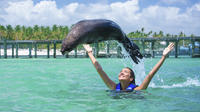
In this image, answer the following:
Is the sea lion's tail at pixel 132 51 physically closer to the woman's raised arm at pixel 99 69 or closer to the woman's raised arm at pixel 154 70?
the woman's raised arm at pixel 154 70

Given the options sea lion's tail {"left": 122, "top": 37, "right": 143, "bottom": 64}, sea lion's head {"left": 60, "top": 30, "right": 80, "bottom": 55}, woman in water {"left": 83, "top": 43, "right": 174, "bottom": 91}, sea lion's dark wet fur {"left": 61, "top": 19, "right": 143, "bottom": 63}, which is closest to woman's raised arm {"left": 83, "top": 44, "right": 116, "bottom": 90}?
woman in water {"left": 83, "top": 43, "right": 174, "bottom": 91}

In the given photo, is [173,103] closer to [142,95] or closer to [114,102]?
[142,95]

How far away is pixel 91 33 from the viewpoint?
18.6ft

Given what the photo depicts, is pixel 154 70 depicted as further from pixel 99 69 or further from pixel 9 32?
pixel 9 32

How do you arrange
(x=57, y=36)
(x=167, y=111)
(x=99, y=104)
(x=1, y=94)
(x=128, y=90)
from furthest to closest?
1. (x=57, y=36)
2. (x=1, y=94)
3. (x=128, y=90)
4. (x=99, y=104)
5. (x=167, y=111)

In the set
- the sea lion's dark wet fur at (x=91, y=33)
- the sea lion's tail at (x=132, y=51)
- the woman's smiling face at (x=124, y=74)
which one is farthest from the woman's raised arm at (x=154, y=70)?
the sea lion's dark wet fur at (x=91, y=33)

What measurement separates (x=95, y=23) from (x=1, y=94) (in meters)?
3.71

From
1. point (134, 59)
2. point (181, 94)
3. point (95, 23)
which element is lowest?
point (181, 94)

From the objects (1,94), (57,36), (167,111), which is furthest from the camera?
(57,36)

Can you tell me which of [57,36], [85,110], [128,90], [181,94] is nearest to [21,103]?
[85,110]

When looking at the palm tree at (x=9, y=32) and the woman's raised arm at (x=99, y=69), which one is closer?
the woman's raised arm at (x=99, y=69)

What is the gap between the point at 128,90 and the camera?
22.8 feet

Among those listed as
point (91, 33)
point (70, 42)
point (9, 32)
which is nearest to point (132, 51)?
point (91, 33)

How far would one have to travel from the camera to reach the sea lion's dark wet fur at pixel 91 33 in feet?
17.6
